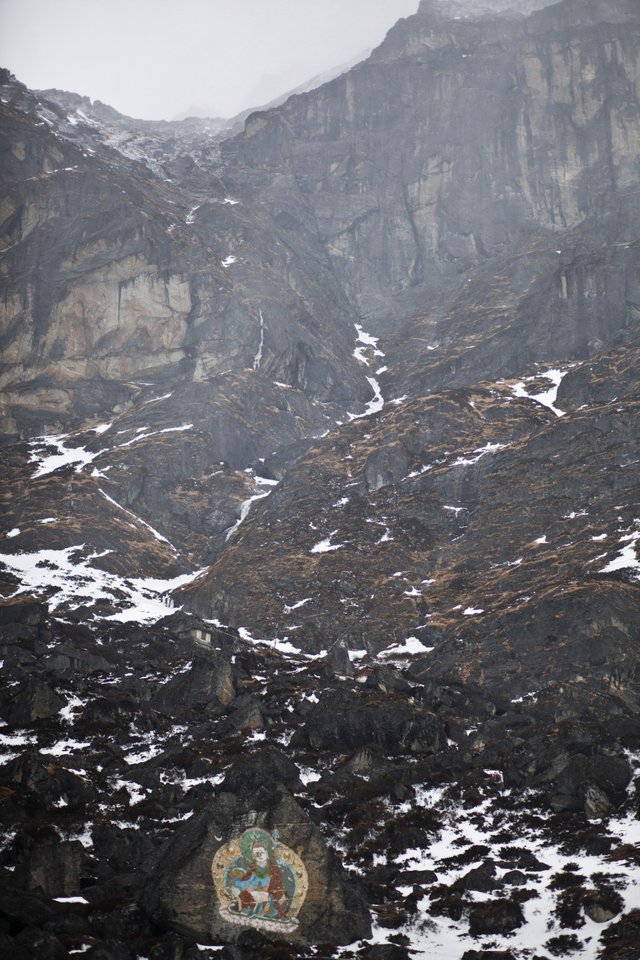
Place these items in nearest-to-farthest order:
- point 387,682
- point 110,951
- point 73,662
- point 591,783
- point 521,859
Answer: point 110,951 → point 521,859 → point 591,783 → point 387,682 → point 73,662

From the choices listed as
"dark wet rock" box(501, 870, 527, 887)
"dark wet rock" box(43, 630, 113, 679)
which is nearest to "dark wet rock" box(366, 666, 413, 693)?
"dark wet rock" box(43, 630, 113, 679)

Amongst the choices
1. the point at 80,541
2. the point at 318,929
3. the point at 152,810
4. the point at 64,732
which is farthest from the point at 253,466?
the point at 318,929

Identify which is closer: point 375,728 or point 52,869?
point 52,869

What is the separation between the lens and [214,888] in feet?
115

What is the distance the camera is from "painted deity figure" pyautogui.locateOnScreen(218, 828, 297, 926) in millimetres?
34625

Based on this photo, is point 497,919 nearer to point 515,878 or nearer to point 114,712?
point 515,878

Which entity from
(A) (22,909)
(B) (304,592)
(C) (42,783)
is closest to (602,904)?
(A) (22,909)

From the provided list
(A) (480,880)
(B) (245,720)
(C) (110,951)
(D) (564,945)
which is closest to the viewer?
(C) (110,951)

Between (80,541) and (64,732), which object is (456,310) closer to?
(80,541)

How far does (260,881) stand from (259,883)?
0.08 metres

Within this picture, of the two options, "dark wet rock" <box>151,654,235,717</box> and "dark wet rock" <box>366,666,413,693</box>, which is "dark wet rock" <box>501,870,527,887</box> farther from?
"dark wet rock" <box>366,666,413,693</box>

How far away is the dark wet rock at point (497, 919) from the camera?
35.3m

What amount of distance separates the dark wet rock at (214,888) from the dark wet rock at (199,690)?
96.5 ft

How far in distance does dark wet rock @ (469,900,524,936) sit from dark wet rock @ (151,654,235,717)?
106 feet
